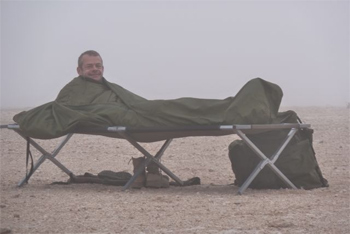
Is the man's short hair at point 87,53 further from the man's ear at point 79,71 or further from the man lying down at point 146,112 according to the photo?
the man lying down at point 146,112

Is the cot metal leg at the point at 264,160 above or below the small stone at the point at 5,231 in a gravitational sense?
above

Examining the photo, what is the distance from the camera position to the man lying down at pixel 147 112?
6.59 meters

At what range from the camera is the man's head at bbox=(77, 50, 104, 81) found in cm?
764

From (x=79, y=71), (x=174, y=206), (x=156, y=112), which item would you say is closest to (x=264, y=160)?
(x=156, y=112)

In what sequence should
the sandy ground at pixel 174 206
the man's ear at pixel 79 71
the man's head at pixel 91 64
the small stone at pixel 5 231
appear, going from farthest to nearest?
the man's ear at pixel 79 71 < the man's head at pixel 91 64 < the sandy ground at pixel 174 206 < the small stone at pixel 5 231

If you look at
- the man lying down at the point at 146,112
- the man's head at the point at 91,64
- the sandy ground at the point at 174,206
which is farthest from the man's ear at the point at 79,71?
the sandy ground at the point at 174,206

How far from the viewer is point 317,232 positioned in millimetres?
4746

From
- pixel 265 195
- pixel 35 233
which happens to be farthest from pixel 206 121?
pixel 35 233

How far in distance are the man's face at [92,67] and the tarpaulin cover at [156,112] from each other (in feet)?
1.52

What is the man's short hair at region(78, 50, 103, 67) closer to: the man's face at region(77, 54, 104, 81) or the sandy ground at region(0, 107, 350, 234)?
the man's face at region(77, 54, 104, 81)

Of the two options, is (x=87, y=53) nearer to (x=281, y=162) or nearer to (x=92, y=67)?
(x=92, y=67)

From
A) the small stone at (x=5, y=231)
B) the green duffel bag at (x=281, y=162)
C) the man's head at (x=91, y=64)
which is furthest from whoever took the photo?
the man's head at (x=91, y=64)

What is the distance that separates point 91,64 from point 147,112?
1198 millimetres

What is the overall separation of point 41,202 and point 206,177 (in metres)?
3.04
